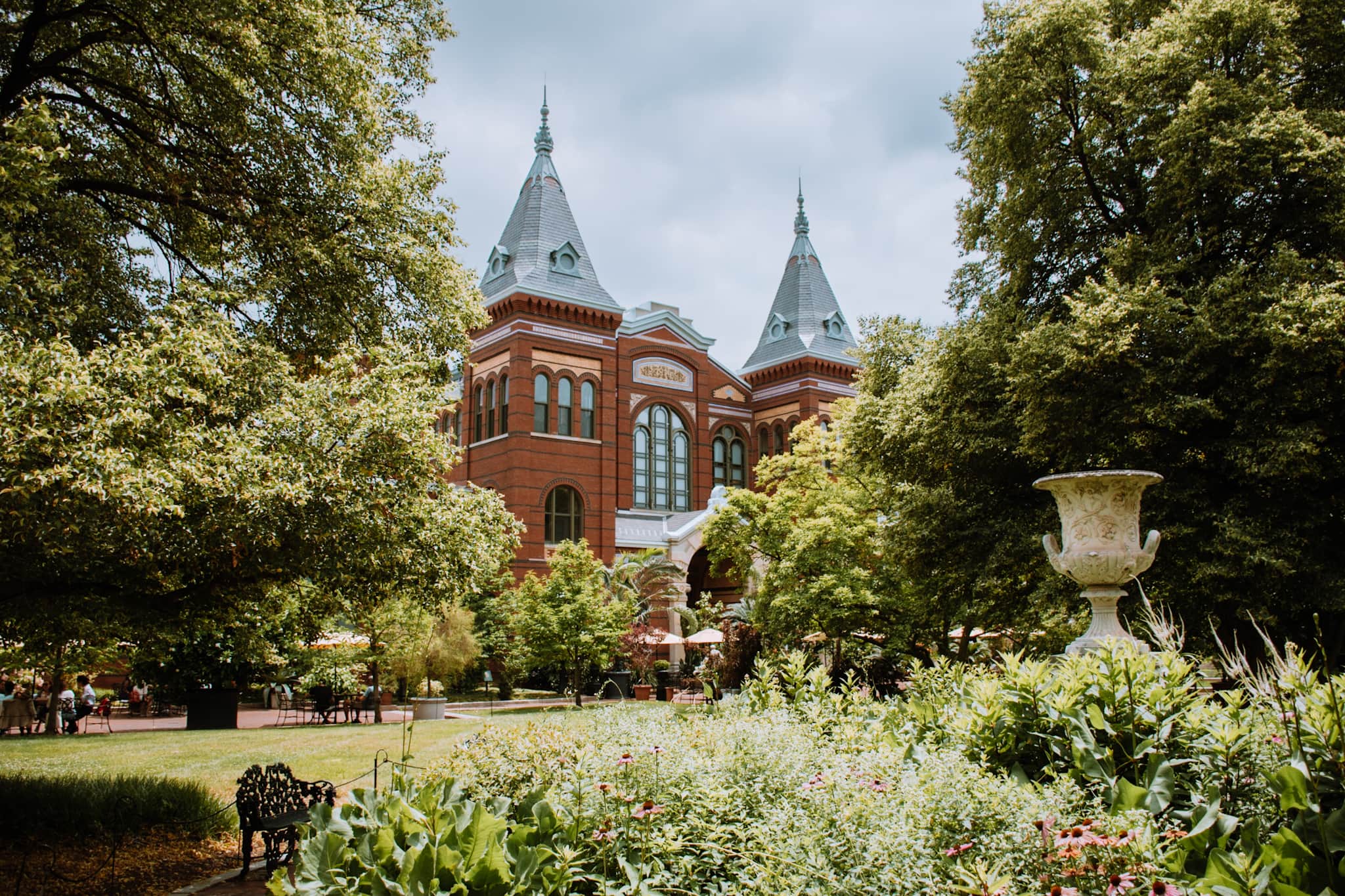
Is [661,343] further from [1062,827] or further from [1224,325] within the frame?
[1062,827]

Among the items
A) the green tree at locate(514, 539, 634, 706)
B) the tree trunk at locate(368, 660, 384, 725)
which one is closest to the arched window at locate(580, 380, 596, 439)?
the green tree at locate(514, 539, 634, 706)

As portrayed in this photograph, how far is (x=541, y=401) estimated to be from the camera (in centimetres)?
3503

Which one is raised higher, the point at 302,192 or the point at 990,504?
the point at 302,192

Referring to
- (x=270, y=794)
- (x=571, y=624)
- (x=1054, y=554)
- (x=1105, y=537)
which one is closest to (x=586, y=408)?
(x=571, y=624)

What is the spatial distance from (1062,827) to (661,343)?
36.6 m

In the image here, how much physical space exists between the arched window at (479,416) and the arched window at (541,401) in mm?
2543

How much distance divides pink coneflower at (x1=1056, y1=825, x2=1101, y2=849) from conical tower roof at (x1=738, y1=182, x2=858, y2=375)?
128 feet

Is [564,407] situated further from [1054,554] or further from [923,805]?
[923,805]

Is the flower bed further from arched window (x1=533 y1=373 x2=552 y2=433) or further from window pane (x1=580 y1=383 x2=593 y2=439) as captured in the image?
window pane (x1=580 y1=383 x2=593 y2=439)

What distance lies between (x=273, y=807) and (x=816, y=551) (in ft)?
49.7

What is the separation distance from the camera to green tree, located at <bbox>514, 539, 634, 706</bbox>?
A: 24.6 metres

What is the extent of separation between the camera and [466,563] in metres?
9.06

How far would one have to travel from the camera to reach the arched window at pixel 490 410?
35562 millimetres

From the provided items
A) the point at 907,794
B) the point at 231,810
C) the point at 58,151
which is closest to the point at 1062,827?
the point at 907,794
